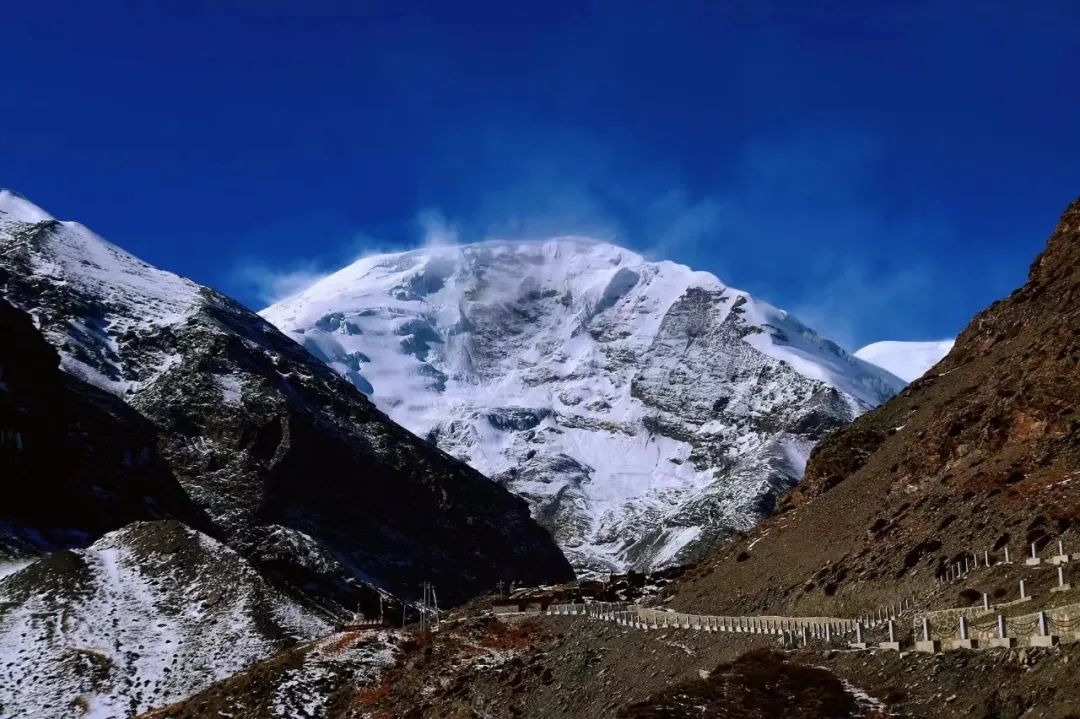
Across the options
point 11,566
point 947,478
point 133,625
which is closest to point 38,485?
point 11,566

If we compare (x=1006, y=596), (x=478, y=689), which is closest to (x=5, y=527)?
(x=478, y=689)

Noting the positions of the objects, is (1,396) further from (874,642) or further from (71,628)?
(874,642)

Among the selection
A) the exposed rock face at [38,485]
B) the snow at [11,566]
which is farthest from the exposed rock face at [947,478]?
the exposed rock face at [38,485]

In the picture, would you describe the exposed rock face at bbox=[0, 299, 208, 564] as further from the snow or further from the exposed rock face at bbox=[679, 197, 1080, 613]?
the exposed rock face at bbox=[679, 197, 1080, 613]

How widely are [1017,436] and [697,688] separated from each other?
1415 inches

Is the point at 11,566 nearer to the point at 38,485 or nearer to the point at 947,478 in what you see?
the point at 38,485

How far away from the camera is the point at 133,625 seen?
350 ft

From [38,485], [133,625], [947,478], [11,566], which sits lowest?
[133,625]

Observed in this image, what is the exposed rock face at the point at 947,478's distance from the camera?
6106cm

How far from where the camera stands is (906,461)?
86188 mm

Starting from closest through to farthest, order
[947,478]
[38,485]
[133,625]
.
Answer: [947,478]
[133,625]
[38,485]

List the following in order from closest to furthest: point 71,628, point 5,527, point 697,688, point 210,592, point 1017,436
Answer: point 697,688
point 1017,436
point 71,628
point 210,592
point 5,527

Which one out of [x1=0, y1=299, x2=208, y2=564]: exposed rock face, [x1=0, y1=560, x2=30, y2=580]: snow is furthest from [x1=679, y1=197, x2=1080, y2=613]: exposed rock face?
[x1=0, y1=299, x2=208, y2=564]: exposed rock face

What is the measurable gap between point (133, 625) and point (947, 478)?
72.5m
